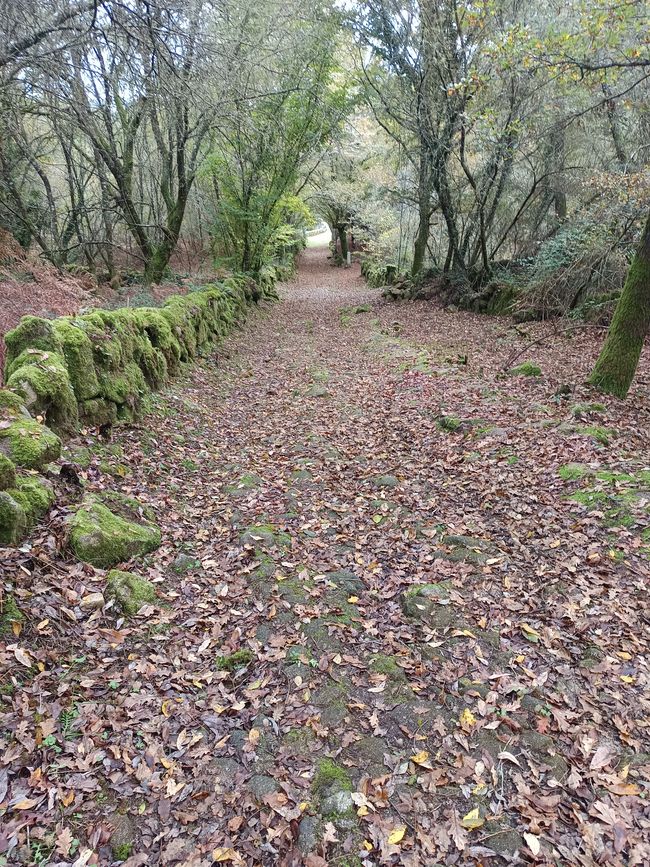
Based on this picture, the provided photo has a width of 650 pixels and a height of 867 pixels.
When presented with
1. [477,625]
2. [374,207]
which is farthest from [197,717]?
[374,207]

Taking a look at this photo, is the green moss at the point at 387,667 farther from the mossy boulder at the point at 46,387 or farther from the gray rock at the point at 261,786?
the mossy boulder at the point at 46,387

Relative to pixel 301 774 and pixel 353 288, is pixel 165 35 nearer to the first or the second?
pixel 301 774

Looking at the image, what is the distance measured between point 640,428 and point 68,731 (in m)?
7.27

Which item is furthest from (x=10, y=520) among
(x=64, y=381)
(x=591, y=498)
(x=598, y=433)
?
(x=598, y=433)

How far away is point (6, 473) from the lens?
3764 mm

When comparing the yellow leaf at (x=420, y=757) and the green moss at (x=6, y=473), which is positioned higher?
the green moss at (x=6, y=473)

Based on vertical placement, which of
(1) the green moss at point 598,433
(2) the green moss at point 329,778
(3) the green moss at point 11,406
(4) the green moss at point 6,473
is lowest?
(2) the green moss at point 329,778

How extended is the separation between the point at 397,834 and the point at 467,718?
2.85ft

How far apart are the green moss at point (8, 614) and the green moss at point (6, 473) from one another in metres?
0.93

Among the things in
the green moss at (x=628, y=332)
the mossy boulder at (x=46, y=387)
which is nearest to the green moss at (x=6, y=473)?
the mossy boulder at (x=46, y=387)

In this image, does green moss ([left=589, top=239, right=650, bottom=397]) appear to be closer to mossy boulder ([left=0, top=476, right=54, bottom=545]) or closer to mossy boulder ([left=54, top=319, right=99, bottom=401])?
mossy boulder ([left=54, top=319, right=99, bottom=401])

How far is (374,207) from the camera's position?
95.8 ft

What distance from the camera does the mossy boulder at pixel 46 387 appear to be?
4832mm

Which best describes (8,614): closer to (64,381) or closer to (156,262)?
(64,381)
